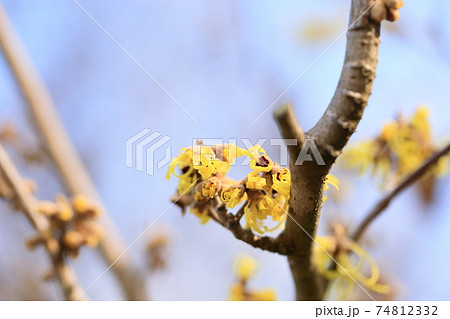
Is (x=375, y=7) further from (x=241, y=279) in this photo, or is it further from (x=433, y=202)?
(x=433, y=202)

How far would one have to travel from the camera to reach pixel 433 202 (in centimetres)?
222

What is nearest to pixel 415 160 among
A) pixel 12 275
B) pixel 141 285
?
pixel 141 285

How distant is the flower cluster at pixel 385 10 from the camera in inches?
28.0

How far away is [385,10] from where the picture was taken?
0.73 meters

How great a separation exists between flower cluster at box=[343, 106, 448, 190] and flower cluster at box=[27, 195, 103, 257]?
901mm

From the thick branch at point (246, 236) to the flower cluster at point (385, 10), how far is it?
0.42 metres

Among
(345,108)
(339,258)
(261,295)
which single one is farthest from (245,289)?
(345,108)

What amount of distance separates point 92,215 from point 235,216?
697 mm

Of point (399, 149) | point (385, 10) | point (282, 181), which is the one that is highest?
point (385, 10)

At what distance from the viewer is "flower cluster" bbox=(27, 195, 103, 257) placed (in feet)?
4.52

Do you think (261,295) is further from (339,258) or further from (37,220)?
(37,220)

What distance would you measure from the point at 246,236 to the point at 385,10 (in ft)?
1.48

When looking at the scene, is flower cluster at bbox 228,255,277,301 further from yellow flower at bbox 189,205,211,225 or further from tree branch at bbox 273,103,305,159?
tree branch at bbox 273,103,305,159

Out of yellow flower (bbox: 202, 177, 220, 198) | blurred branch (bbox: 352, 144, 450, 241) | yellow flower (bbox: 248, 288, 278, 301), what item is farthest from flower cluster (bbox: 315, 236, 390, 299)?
yellow flower (bbox: 202, 177, 220, 198)
